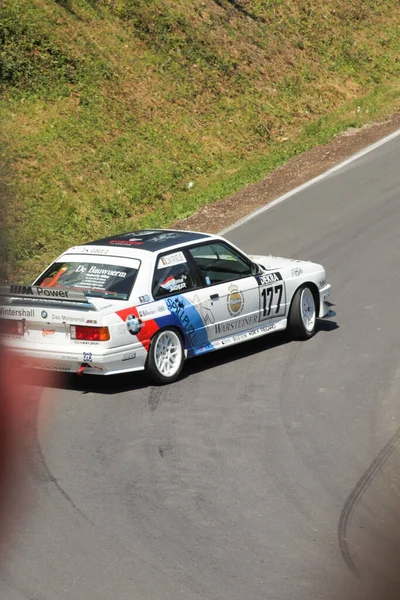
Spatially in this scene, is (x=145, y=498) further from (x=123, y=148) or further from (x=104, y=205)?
(x=123, y=148)

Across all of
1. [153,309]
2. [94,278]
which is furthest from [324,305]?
[94,278]

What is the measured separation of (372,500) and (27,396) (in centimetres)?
406

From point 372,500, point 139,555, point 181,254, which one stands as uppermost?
point 181,254

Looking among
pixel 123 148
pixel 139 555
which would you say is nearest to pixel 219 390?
pixel 139 555

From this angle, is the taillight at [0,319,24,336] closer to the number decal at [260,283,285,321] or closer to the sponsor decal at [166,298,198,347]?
the sponsor decal at [166,298,198,347]

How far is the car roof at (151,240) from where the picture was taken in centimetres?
1137

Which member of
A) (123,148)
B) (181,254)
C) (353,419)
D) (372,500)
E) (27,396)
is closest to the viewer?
(372,500)

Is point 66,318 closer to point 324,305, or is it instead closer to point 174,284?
point 174,284

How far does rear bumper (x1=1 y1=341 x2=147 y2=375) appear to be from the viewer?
10203 millimetres

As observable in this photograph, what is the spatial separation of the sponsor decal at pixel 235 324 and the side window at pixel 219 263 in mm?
494

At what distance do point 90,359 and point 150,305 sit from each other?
900 millimetres

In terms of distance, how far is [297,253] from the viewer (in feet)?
54.3

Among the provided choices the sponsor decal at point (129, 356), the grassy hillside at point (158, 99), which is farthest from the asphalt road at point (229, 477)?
the grassy hillside at point (158, 99)

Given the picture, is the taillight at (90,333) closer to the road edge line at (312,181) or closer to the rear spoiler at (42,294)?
the rear spoiler at (42,294)
